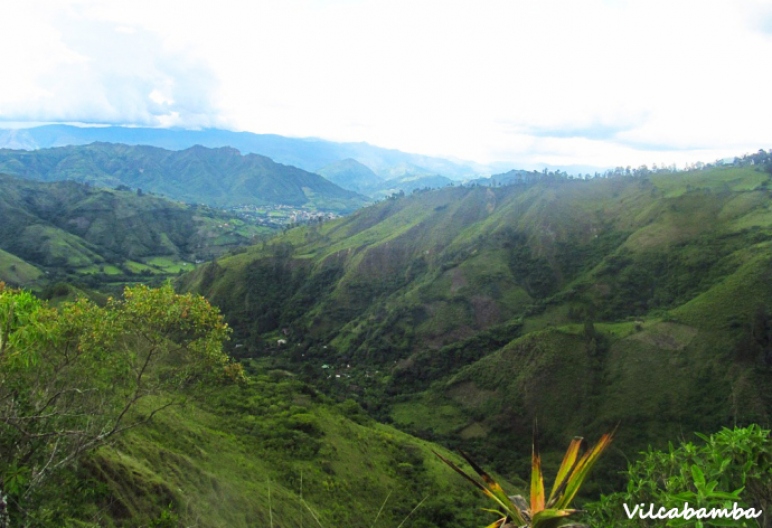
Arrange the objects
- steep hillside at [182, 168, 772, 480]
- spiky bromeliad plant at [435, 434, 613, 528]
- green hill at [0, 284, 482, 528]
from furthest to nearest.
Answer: steep hillside at [182, 168, 772, 480] < green hill at [0, 284, 482, 528] < spiky bromeliad plant at [435, 434, 613, 528]

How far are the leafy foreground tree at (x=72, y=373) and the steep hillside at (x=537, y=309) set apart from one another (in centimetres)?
6137

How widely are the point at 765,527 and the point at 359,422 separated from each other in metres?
57.2

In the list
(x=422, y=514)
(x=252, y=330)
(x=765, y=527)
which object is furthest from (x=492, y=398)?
(x=765, y=527)

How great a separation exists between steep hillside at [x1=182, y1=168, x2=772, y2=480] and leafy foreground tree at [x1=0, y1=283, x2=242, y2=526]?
61.4 meters

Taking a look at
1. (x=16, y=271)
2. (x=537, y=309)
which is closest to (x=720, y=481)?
(x=537, y=309)

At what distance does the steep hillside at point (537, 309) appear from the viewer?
73.2 m

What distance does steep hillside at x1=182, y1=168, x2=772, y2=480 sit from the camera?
73188 millimetres

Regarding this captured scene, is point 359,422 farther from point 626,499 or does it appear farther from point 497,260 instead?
point 497,260

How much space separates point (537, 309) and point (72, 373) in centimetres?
10363

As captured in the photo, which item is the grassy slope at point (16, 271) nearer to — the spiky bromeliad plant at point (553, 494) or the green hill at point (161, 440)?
the green hill at point (161, 440)

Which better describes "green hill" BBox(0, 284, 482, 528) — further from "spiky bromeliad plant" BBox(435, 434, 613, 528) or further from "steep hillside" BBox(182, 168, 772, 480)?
"steep hillside" BBox(182, 168, 772, 480)

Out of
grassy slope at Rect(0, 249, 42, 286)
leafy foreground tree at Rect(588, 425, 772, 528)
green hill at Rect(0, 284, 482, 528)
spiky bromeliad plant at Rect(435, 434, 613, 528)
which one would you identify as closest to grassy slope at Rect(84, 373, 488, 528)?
green hill at Rect(0, 284, 482, 528)

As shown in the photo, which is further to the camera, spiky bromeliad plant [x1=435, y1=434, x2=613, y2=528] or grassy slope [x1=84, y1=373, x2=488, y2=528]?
grassy slope [x1=84, y1=373, x2=488, y2=528]

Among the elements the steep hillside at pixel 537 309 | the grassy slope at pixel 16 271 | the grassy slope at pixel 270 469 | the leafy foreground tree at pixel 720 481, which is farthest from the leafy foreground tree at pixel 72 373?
the grassy slope at pixel 16 271
